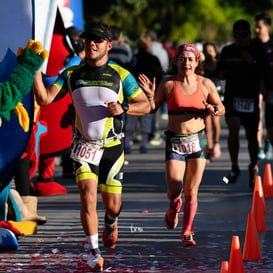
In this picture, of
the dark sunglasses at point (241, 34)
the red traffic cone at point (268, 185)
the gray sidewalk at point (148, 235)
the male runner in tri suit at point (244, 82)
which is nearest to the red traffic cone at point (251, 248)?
the gray sidewalk at point (148, 235)

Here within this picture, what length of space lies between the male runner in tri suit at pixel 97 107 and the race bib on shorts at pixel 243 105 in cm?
500

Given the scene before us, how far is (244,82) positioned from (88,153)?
539cm

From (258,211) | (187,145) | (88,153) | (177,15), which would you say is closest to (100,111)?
(88,153)

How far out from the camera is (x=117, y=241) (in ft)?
32.6

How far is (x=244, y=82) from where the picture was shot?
13.7 metres

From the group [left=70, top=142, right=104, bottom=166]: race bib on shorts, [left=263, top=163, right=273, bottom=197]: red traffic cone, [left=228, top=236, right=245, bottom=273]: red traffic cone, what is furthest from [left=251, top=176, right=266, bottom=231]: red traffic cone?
[left=228, top=236, right=245, bottom=273]: red traffic cone

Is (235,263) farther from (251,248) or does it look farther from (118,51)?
(118,51)

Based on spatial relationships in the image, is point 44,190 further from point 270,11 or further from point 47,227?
point 270,11

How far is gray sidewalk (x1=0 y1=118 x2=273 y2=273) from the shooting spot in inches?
346

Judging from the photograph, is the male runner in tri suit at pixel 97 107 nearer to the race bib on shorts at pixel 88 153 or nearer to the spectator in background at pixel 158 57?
the race bib on shorts at pixel 88 153

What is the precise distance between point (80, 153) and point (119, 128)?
0.41m

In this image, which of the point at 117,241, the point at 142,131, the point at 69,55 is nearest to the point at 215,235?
the point at 117,241

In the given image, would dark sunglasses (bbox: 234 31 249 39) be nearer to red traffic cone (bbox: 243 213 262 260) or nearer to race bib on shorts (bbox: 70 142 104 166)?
red traffic cone (bbox: 243 213 262 260)

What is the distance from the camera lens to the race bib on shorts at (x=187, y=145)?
9875 millimetres
